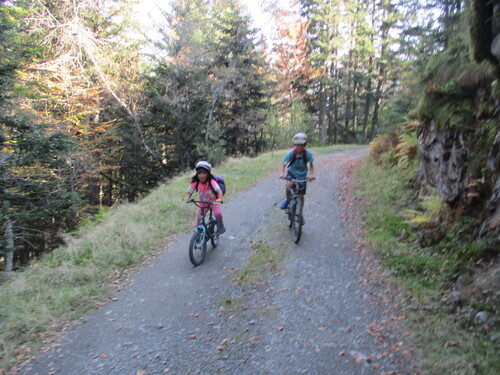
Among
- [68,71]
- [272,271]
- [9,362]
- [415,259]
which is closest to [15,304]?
[9,362]

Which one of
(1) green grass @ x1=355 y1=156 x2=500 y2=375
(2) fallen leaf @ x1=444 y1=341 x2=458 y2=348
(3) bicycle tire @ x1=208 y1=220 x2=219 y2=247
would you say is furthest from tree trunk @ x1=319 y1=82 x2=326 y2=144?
(2) fallen leaf @ x1=444 y1=341 x2=458 y2=348

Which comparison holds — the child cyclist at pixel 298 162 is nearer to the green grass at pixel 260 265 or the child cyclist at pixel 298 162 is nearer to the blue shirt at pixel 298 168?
the blue shirt at pixel 298 168

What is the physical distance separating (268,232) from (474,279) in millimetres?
4273

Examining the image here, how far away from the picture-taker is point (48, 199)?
12.4 meters

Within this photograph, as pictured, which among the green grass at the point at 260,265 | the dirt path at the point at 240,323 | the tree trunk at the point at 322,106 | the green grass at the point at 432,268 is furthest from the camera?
the tree trunk at the point at 322,106

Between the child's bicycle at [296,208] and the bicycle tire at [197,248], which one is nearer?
the bicycle tire at [197,248]

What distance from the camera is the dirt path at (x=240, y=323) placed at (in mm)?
3584

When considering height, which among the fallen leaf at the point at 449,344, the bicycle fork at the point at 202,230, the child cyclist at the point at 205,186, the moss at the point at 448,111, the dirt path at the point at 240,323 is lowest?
the dirt path at the point at 240,323

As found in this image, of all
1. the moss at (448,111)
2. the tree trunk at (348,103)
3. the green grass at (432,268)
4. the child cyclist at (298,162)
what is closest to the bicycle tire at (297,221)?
the child cyclist at (298,162)

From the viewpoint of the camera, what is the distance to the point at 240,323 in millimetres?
4316

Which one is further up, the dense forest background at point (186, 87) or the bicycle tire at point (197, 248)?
the dense forest background at point (186, 87)

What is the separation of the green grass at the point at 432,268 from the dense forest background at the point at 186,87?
4.05ft

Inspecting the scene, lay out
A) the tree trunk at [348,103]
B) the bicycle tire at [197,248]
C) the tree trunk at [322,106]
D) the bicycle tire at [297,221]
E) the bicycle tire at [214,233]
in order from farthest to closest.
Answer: the tree trunk at [322,106], the tree trunk at [348,103], the bicycle tire at [297,221], the bicycle tire at [214,233], the bicycle tire at [197,248]

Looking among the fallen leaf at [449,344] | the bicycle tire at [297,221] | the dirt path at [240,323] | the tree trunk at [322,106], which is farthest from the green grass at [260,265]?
the tree trunk at [322,106]
